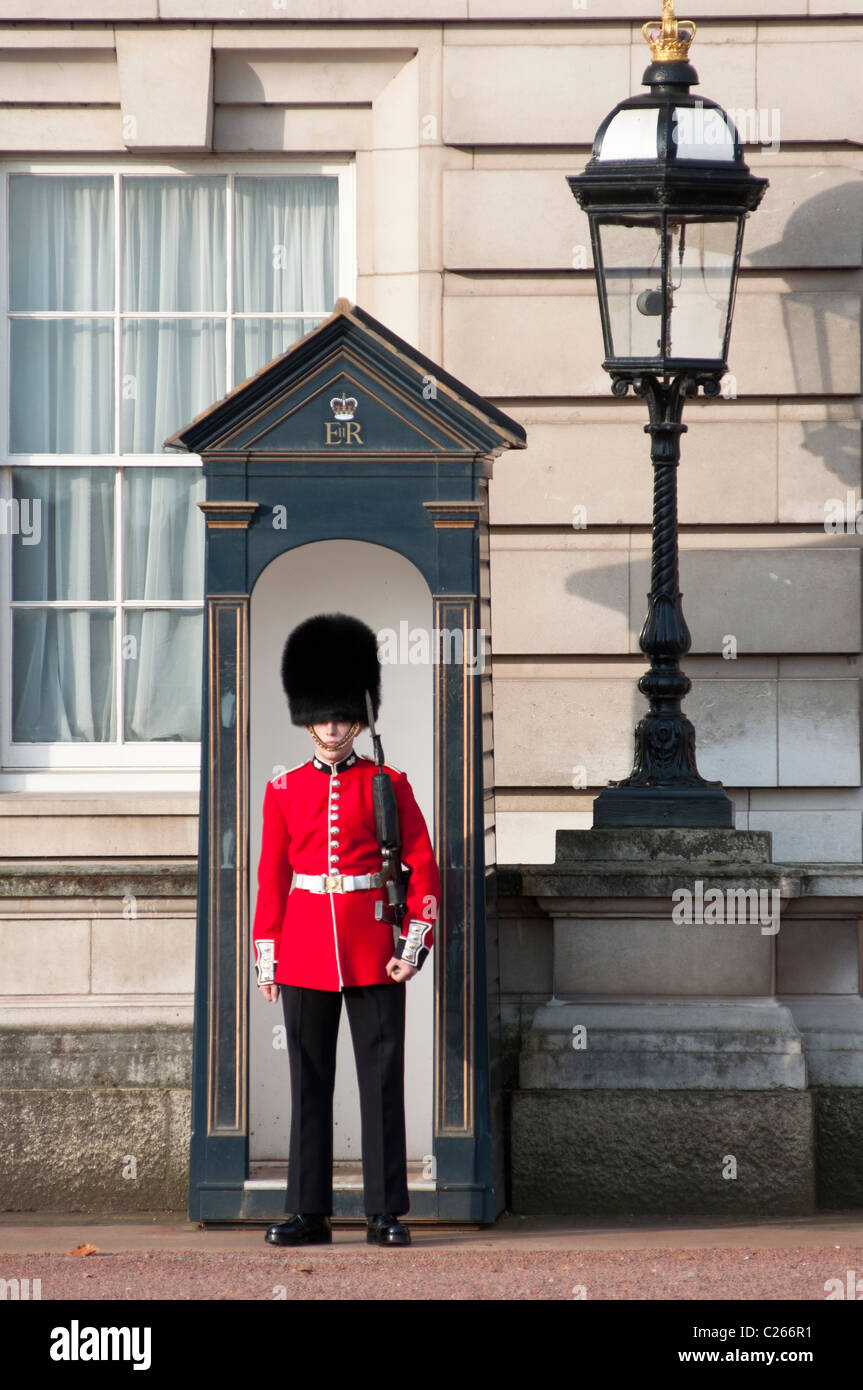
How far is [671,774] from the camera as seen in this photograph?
598 cm

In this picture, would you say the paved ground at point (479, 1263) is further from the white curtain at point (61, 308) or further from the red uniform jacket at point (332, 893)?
the white curtain at point (61, 308)

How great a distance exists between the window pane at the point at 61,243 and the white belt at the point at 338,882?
9.36 feet

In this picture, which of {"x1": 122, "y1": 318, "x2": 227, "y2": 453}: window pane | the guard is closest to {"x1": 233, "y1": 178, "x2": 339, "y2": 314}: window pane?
{"x1": 122, "y1": 318, "x2": 227, "y2": 453}: window pane

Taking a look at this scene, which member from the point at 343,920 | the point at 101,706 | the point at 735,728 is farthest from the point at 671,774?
the point at 101,706

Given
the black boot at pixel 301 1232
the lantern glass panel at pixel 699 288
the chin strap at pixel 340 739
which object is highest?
the lantern glass panel at pixel 699 288

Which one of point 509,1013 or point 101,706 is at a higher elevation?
point 101,706

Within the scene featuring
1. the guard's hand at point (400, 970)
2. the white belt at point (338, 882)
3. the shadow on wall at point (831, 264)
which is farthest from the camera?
the shadow on wall at point (831, 264)

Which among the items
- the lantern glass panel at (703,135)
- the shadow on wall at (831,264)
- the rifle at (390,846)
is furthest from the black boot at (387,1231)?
the lantern glass panel at (703,135)

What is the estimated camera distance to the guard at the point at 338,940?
515cm

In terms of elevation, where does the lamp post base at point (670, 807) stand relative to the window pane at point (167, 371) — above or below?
below

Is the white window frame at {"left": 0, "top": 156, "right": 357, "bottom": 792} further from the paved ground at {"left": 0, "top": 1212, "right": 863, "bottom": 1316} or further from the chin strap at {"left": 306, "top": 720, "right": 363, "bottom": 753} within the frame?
the paved ground at {"left": 0, "top": 1212, "right": 863, "bottom": 1316}

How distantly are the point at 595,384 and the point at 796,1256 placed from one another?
3245 millimetres
